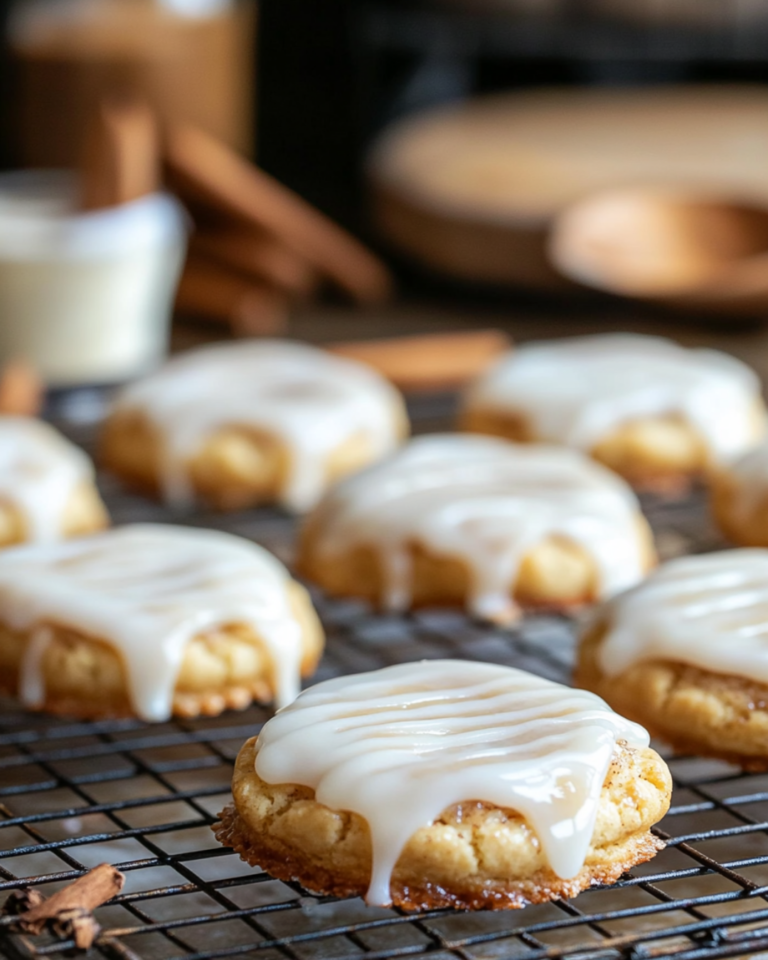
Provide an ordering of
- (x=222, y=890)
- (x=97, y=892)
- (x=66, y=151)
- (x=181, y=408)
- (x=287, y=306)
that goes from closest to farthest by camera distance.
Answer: (x=97, y=892)
(x=222, y=890)
(x=181, y=408)
(x=287, y=306)
(x=66, y=151)

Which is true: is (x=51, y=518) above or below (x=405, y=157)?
below

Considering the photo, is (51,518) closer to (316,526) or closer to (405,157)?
(316,526)

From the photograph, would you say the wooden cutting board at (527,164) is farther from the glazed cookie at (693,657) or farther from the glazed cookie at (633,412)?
the glazed cookie at (693,657)

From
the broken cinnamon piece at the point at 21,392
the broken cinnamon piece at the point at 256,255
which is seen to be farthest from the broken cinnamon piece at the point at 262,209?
the broken cinnamon piece at the point at 21,392

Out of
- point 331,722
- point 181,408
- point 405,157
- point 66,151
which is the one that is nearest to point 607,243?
point 405,157

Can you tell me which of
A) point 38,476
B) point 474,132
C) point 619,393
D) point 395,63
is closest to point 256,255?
point 474,132

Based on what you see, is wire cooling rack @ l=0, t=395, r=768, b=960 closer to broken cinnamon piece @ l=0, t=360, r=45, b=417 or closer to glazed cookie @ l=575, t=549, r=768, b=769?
glazed cookie @ l=575, t=549, r=768, b=769
